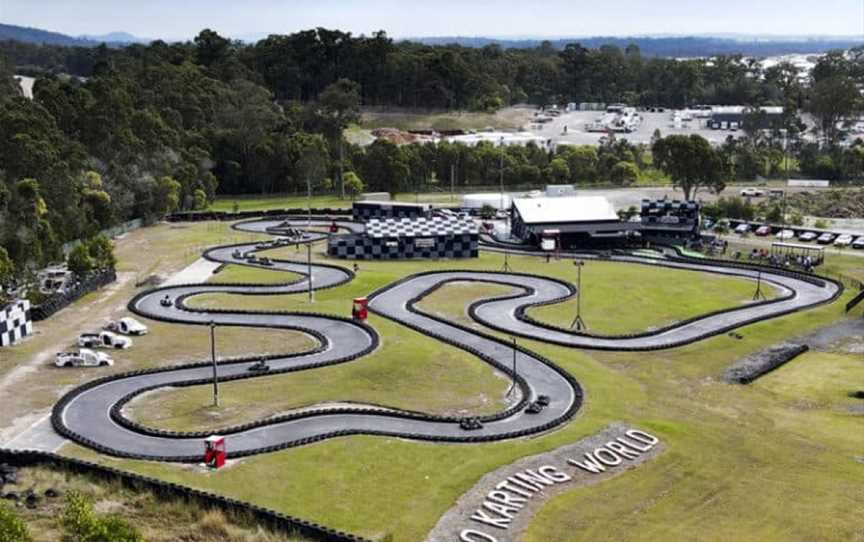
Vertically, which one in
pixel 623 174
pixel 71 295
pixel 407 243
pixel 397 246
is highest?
pixel 623 174

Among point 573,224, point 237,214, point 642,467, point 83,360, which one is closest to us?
point 642,467

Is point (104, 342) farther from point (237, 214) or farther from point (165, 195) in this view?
point (237, 214)

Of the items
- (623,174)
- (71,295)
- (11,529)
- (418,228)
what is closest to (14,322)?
(71,295)

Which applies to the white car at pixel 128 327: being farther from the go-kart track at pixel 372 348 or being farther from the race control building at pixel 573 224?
the race control building at pixel 573 224

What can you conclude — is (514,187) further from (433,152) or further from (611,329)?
(611,329)

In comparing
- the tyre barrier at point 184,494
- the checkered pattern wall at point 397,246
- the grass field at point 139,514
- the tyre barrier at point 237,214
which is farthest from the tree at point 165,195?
the grass field at point 139,514

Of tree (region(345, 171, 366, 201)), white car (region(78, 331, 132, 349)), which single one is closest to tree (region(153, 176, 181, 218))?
tree (region(345, 171, 366, 201))

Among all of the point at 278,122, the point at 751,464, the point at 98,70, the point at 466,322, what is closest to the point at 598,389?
the point at 751,464
